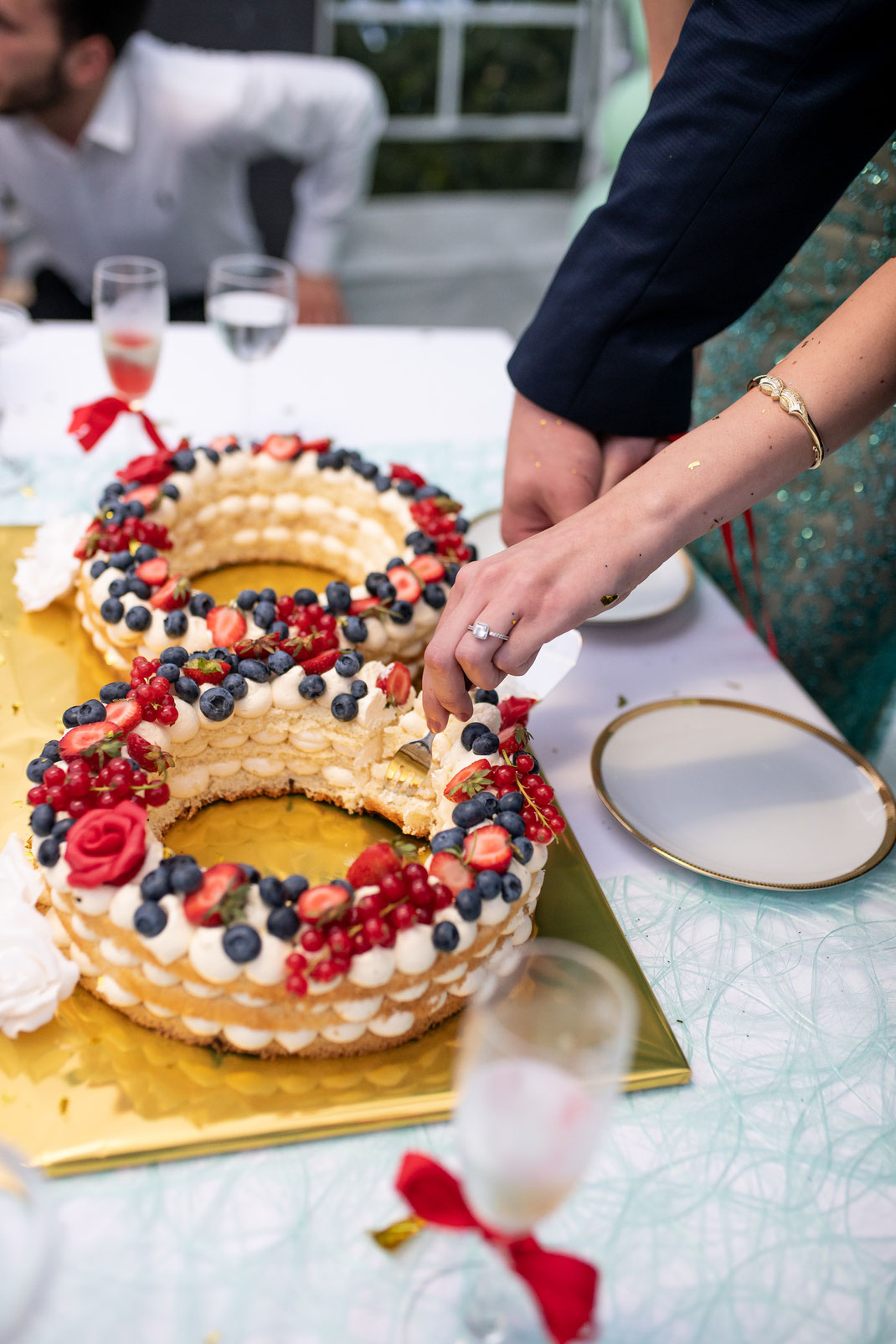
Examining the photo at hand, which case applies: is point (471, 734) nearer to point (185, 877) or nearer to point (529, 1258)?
point (185, 877)

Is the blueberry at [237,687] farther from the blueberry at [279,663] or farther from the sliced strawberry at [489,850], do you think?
the sliced strawberry at [489,850]

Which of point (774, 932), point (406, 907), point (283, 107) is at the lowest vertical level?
point (774, 932)

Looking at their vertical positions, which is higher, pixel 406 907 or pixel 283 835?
pixel 406 907

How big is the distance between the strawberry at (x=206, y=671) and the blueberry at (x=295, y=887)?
0.40 metres

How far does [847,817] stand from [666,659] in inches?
17.8

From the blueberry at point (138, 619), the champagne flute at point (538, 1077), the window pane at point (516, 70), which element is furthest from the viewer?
the window pane at point (516, 70)

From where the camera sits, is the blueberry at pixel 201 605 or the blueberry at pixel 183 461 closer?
the blueberry at pixel 201 605

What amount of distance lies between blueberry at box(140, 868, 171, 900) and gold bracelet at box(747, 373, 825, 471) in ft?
2.89

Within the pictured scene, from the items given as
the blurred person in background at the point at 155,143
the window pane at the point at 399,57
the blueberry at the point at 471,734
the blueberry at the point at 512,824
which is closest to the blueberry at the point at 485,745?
the blueberry at the point at 471,734

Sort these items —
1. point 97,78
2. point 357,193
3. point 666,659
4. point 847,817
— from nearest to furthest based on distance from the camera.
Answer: point 847,817
point 666,659
point 97,78
point 357,193

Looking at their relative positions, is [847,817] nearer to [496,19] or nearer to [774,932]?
[774,932]

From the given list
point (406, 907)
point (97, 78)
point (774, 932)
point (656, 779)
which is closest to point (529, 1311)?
point (406, 907)

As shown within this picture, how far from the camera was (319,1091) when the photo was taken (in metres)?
1.10

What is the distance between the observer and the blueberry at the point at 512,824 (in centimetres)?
122
